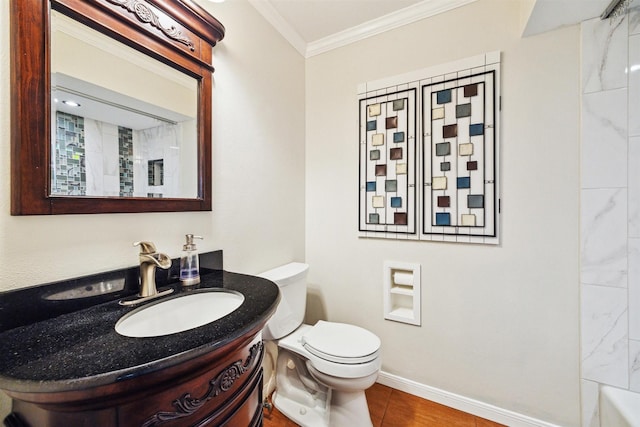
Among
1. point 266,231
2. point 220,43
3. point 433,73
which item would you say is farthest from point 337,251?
point 220,43

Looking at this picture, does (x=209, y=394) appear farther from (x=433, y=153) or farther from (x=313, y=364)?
(x=433, y=153)

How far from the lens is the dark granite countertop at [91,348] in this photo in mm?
477

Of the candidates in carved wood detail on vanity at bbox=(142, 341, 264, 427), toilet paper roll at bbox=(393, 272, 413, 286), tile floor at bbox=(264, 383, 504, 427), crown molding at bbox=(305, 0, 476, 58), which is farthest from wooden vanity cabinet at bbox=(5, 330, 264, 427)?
crown molding at bbox=(305, 0, 476, 58)

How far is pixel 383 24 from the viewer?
1.76m

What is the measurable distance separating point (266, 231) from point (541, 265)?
155 cm

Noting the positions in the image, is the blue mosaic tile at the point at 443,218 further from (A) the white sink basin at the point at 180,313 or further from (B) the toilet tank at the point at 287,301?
(A) the white sink basin at the point at 180,313

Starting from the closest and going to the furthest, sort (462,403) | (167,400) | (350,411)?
(167,400) < (350,411) < (462,403)

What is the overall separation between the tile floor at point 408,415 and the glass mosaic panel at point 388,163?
1038 millimetres

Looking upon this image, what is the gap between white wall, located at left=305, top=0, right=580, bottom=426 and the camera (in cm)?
135

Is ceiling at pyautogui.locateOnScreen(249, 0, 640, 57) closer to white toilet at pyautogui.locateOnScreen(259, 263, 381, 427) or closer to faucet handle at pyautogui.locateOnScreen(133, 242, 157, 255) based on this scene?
faucet handle at pyautogui.locateOnScreen(133, 242, 157, 255)

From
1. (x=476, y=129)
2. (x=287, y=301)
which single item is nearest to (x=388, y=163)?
(x=476, y=129)

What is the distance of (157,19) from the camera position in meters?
1.06

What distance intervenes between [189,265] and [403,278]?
4.21 feet

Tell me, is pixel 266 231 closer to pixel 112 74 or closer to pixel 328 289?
pixel 328 289
